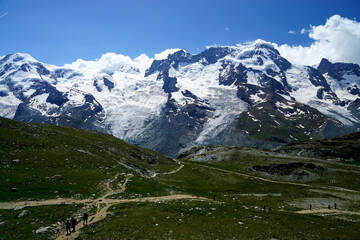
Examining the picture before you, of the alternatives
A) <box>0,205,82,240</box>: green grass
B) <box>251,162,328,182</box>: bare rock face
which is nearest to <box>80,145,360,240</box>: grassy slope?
<box>0,205,82,240</box>: green grass

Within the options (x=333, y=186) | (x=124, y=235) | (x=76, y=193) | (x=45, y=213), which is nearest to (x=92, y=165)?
(x=76, y=193)

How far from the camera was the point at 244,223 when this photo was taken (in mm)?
32438

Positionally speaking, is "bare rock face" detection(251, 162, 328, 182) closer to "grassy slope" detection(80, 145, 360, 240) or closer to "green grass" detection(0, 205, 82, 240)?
"grassy slope" detection(80, 145, 360, 240)

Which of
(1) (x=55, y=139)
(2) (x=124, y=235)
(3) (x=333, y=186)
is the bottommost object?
(3) (x=333, y=186)

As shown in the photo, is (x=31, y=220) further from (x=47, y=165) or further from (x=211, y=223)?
(x=47, y=165)

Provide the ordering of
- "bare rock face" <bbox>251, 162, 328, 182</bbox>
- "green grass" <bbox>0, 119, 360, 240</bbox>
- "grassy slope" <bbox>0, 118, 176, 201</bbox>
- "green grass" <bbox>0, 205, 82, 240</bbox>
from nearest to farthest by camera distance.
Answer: "green grass" <bbox>0, 205, 82, 240</bbox>, "green grass" <bbox>0, 119, 360, 240</bbox>, "grassy slope" <bbox>0, 118, 176, 201</bbox>, "bare rock face" <bbox>251, 162, 328, 182</bbox>

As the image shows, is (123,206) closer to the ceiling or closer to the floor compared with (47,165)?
closer to the floor

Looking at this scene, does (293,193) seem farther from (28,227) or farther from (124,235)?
(28,227)

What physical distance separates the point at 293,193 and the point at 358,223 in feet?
112

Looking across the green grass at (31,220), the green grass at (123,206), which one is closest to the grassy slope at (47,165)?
the green grass at (123,206)

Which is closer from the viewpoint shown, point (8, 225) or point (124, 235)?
point (124, 235)

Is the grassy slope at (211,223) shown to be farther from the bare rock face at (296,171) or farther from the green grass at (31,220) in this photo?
the bare rock face at (296,171)

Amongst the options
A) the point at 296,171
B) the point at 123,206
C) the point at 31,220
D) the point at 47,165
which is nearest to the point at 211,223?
the point at 123,206

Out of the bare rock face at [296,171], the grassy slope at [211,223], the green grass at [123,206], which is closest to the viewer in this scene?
the grassy slope at [211,223]
